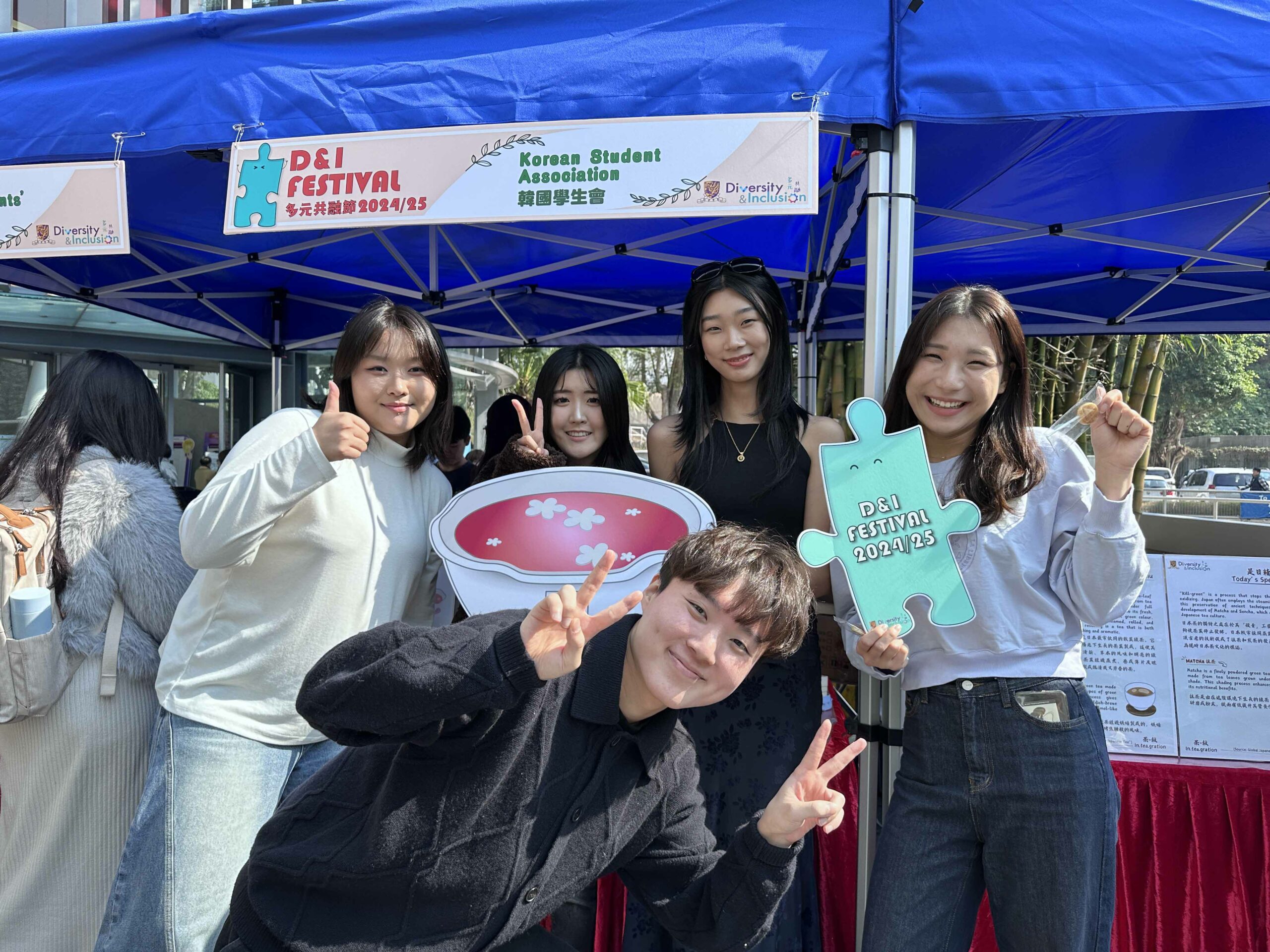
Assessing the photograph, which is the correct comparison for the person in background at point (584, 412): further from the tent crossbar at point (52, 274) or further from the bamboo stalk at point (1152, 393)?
the bamboo stalk at point (1152, 393)

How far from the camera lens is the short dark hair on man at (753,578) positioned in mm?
1336

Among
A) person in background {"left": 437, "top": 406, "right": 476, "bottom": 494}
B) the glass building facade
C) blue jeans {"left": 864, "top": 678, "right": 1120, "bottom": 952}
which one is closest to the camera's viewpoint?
blue jeans {"left": 864, "top": 678, "right": 1120, "bottom": 952}

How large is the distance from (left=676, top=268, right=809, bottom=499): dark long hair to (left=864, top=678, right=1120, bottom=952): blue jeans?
2.12 ft

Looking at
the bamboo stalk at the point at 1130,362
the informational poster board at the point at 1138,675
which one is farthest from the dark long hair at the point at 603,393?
the bamboo stalk at the point at 1130,362

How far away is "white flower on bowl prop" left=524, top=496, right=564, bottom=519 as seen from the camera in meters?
1.97

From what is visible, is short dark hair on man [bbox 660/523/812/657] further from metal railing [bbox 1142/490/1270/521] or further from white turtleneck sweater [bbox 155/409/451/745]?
metal railing [bbox 1142/490/1270/521]

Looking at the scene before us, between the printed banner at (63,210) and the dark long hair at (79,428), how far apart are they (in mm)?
314

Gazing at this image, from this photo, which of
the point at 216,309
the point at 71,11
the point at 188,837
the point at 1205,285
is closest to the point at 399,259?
the point at 216,309

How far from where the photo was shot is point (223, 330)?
5434 mm

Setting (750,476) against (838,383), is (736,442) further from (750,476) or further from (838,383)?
(838,383)

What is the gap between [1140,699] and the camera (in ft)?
7.70

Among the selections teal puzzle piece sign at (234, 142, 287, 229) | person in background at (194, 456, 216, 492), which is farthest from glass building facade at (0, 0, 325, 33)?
teal puzzle piece sign at (234, 142, 287, 229)

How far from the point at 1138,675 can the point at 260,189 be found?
2.64 metres

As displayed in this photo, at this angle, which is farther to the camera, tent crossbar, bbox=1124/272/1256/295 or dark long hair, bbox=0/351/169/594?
tent crossbar, bbox=1124/272/1256/295
